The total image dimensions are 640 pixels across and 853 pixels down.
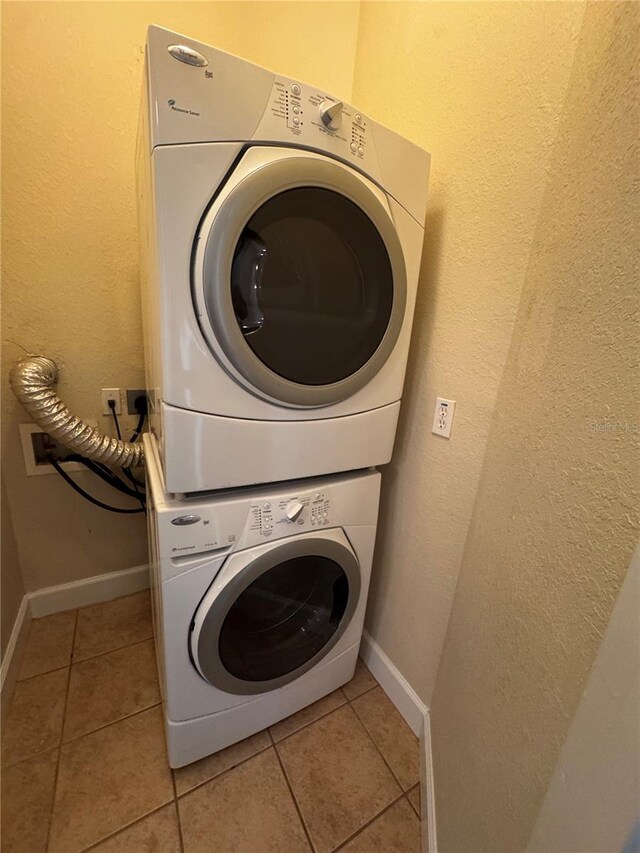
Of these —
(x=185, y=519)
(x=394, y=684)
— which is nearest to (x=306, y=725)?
(x=394, y=684)

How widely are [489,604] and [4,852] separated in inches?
50.3

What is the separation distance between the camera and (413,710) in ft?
3.79

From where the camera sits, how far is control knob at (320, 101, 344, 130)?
0.70 metres

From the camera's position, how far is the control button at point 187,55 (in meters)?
0.58

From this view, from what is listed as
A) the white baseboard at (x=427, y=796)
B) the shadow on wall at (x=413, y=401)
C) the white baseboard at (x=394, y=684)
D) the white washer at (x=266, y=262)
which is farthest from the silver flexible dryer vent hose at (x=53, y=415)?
the white baseboard at (x=427, y=796)

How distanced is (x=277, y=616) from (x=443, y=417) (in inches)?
29.5

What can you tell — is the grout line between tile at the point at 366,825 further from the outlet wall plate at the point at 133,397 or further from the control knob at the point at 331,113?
the control knob at the point at 331,113

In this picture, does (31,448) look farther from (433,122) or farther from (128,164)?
(433,122)

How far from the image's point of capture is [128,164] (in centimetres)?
122

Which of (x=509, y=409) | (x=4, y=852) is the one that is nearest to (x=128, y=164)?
(x=509, y=409)

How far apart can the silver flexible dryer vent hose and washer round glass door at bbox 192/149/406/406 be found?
0.78 meters

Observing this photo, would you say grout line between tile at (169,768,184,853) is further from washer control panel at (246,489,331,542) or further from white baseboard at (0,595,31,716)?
washer control panel at (246,489,331,542)

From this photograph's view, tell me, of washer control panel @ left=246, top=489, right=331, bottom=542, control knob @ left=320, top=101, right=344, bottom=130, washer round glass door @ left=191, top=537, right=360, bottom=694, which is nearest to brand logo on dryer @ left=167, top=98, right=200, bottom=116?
control knob @ left=320, top=101, right=344, bottom=130

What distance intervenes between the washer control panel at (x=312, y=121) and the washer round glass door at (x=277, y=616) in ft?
2.94
